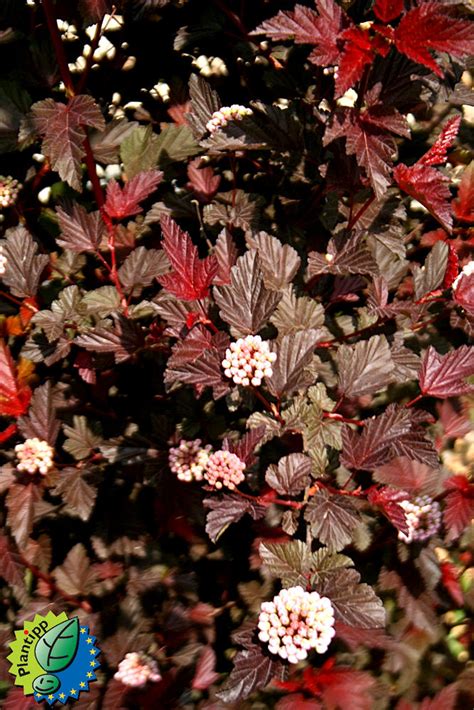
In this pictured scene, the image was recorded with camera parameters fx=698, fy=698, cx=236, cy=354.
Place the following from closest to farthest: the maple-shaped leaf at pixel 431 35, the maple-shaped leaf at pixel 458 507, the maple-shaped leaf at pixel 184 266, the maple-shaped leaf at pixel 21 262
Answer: the maple-shaped leaf at pixel 431 35
the maple-shaped leaf at pixel 184 266
the maple-shaped leaf at pixel 458 507
the maple-shaped leaf at pixel 21 262

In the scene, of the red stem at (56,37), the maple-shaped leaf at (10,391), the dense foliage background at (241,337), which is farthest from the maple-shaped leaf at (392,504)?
the red stem at (56,37)

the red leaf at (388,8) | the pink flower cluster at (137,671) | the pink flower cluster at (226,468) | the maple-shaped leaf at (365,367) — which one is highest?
the red leaf at (388,8)

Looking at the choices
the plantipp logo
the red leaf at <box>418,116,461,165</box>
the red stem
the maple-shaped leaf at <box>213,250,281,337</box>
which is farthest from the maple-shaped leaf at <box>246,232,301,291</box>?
the plantipp logo

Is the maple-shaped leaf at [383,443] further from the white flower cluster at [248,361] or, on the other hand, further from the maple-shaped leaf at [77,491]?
Result: the maple-shaped leaf at [77,491]

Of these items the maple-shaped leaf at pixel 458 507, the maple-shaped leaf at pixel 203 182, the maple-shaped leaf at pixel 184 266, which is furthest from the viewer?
the maple-shaped leaf at pixel 203 182

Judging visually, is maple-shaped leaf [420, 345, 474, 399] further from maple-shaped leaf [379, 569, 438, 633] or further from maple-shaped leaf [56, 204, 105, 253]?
maple-shaped leaf [56, 204, 105, 253]

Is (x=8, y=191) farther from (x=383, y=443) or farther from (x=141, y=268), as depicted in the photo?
(x=383, y=443)

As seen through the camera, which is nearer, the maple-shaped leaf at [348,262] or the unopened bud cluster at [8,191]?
the maple-shaped leaf at [348,262]

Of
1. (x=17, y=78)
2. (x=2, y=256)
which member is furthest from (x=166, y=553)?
(x=17, y=78)
